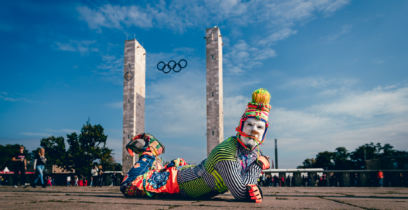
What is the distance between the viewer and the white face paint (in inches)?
149

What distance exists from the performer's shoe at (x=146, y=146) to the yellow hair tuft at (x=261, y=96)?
6.42 feet

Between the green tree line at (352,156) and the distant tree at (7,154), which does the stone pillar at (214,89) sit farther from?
the distant tree at (7,154)

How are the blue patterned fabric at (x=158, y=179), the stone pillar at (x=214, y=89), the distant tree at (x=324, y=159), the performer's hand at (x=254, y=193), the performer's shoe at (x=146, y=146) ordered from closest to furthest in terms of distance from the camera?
the performer's hand at (x=254, y=193) → the blue patterned fabric at (x=158, y=179) → the performer's shoe at (x=146, y=146) → the stone pillar at (x=214, y=89) → the distant tree at (x=324, y=159)

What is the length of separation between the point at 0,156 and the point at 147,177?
51275mm

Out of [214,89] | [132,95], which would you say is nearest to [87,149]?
[132,95]

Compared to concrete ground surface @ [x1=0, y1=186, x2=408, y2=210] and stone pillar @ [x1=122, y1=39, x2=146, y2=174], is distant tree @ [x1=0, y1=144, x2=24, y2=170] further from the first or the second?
concrete ground surface @ [x1=0, y1=186, x2=408, y2=210]

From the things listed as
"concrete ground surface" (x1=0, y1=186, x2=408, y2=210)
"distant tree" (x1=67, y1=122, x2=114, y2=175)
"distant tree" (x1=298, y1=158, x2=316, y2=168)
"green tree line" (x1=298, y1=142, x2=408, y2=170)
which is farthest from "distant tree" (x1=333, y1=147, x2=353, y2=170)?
"concrete ground surface" (x1=0, y1=186, x2=408, y2=210)

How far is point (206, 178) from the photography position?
13.0ft

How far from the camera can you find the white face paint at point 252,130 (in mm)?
3773

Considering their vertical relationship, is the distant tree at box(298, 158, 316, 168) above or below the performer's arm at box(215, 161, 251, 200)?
below

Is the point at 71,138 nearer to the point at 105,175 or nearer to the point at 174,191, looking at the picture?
the point at 105,175

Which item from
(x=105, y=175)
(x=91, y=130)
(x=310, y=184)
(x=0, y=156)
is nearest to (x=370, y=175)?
(x=310, y=184)

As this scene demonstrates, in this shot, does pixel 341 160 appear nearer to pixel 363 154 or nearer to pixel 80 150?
pixel 363 154

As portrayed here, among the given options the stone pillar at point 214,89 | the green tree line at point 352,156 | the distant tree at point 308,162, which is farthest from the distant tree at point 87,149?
the distant tree at point 308,162
